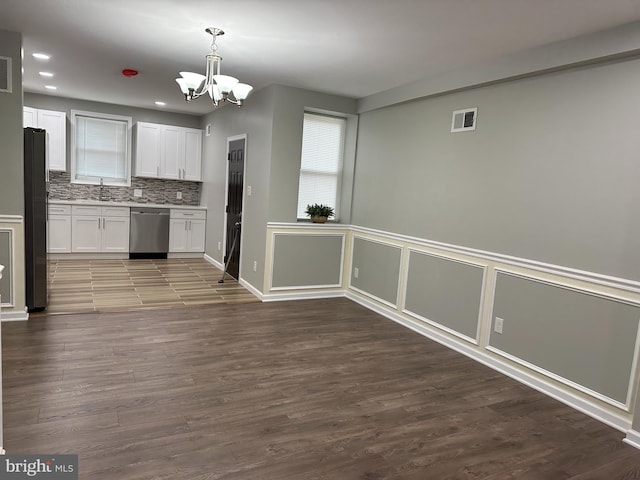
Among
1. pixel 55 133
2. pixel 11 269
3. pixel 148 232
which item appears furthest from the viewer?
pixel 148 232

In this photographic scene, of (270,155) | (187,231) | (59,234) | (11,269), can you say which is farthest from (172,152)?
(11,269)

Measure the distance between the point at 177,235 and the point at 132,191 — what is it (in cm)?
116

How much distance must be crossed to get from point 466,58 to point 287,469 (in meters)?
3.31

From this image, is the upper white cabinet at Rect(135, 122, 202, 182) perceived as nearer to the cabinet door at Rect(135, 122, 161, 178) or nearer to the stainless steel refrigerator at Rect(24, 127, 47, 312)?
the cabinet door at Rect(135, 122, 161, 178)

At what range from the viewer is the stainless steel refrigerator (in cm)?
402

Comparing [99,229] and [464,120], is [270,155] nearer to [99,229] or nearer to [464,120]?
[464,120]

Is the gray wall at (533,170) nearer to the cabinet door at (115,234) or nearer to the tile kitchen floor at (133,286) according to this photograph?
the tile kitchen floor at (133,286)

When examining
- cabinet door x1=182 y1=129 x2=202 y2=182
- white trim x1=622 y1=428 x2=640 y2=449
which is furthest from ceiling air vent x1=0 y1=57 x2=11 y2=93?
white trim x1=622 y1=428 x2=640 y2=449

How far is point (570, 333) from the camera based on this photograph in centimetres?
311

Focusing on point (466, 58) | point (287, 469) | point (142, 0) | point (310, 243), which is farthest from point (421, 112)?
point (287, 469)

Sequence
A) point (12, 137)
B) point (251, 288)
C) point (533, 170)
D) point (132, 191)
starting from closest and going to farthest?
point (533, 170) < point (12, 137) < point (251, 288) < point (132, 191)

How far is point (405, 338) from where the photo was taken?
4254 millimetres

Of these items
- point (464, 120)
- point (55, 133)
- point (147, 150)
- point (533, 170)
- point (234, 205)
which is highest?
point (464, 120)

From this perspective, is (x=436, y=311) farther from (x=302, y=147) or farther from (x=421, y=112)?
(x=302, y=147)
